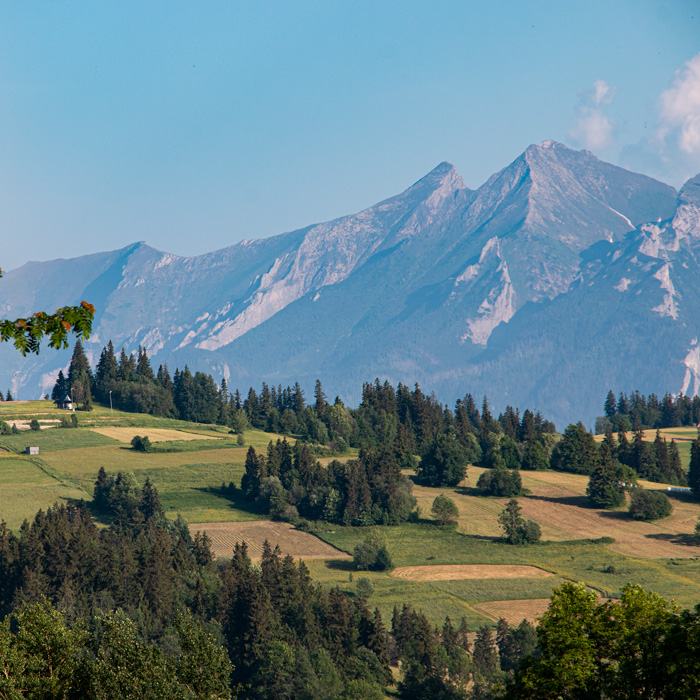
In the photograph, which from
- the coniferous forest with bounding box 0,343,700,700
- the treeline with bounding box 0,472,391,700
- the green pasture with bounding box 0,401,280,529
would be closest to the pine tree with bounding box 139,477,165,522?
the coniferous forest with bounding box 0,343,700,700

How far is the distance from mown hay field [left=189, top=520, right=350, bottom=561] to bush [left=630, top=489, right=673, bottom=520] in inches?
2179

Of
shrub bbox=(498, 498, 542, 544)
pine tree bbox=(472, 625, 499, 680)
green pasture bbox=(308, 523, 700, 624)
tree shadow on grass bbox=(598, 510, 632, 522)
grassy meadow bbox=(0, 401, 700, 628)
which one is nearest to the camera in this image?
pine tree bbox=(472, 625, 499, 680)

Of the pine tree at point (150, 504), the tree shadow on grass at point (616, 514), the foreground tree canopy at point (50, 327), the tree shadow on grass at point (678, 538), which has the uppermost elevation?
the foreground tree canopy at point (50, 327)

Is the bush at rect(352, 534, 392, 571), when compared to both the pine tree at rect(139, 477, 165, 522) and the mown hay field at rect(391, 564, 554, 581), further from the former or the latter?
the pine tree at rect(139, 477, 165, 522)

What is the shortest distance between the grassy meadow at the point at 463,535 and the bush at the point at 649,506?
1.85 meters

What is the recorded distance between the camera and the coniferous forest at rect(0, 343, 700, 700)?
121ft

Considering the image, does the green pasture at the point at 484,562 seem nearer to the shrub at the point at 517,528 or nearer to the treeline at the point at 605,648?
the shrub at the point at 517,528

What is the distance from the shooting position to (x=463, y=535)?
161 m

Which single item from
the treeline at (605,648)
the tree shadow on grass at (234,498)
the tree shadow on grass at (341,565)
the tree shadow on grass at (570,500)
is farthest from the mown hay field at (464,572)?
the treeline at (605,648)

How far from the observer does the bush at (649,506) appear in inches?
6713

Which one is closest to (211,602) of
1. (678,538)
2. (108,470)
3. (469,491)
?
(108,470)

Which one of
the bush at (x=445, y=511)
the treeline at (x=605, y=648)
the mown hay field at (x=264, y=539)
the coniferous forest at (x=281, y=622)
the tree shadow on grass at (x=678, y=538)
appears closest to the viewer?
the coniferous forest at (x=281, y=622)

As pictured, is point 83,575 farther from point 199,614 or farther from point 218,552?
point 218,552

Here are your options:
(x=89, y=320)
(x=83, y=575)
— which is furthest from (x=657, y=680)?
(x=83, y=575)
